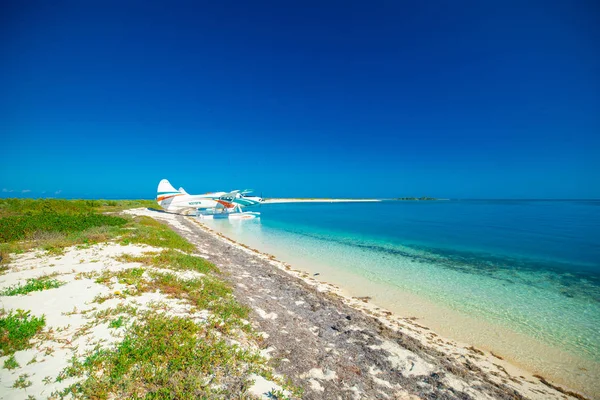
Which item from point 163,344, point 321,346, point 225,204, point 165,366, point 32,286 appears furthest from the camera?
point 225,204

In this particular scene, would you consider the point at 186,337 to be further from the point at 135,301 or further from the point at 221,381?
the point at 135,301

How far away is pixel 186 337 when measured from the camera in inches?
199

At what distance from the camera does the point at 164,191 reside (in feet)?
159

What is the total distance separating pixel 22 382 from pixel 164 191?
164 feet

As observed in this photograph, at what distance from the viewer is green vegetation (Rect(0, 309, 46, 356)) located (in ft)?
14.9

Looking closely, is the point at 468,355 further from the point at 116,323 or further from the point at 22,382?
the point at 22,382

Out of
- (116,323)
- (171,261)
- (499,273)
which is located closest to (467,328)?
(499,273)

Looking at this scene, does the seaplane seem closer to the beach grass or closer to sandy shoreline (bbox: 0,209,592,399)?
sandy shoreline (bbox: 0,209,592,399)

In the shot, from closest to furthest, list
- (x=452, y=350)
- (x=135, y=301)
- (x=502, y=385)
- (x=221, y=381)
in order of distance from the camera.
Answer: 1. (x=221, y=381)
2. (x=502, y=385)
3. (x=135, y=301)
4. (x=452, y=350)

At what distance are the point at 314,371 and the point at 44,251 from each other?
1341 centimetres

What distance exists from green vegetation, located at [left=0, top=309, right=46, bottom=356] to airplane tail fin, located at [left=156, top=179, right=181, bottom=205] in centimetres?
4636

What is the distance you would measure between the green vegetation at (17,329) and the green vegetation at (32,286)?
1.31m

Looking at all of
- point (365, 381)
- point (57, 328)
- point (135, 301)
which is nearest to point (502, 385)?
point (365, 381)

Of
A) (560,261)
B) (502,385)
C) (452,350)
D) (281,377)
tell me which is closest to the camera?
(281,377)
